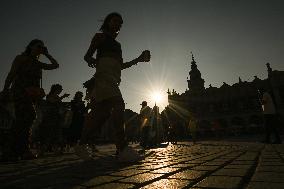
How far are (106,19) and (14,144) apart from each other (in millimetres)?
2592

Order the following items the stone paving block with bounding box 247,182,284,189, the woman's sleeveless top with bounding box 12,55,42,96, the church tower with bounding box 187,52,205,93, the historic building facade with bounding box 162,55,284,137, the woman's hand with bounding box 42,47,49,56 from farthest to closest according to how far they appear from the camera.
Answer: the church tower with bounding box 187,52,205,93 < the historic building facade with bounding box 162,55,284,137 < the woman's hand with bounding box 42,47,49,56 < the woman's sleeveless top with bounding box 12,55,42,96 < the stone paving block with bounding box 247,182,284,189

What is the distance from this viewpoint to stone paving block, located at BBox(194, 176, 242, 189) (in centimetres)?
157

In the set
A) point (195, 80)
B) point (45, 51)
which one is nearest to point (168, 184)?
point (45, 51)

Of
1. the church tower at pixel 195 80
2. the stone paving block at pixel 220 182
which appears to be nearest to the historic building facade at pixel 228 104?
the church tower at pixel 195 80

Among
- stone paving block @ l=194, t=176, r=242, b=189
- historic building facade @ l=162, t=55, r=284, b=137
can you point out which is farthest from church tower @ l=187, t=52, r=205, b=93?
stone paving block @ l=194, t=176, r=242, b=189

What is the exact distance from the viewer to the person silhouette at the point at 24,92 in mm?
4348

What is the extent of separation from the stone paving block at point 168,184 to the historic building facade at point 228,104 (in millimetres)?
38929

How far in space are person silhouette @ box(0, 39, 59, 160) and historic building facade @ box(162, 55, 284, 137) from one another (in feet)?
120

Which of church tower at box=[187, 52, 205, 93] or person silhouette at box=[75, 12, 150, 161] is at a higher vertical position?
church tower at box=[187, 52, 205, 93]

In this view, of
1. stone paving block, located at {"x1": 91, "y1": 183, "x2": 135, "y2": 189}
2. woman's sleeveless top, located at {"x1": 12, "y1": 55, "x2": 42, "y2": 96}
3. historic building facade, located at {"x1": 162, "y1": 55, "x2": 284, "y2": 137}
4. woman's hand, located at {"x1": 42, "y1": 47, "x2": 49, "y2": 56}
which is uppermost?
historic building facade, located at {"x1": 162, "y1": 55, "x2": 284, "y2": 137}

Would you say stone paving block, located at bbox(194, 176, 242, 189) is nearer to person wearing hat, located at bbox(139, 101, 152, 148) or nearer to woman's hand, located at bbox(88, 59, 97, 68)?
woman's hand, located at bbox(88, 59, 97, 68)

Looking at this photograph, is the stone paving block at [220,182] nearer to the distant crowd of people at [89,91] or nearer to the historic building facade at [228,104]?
the distant crowd of people at [89,91]

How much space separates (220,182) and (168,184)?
13.5 inches

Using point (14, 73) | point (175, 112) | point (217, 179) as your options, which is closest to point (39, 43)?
point (14, 73)
